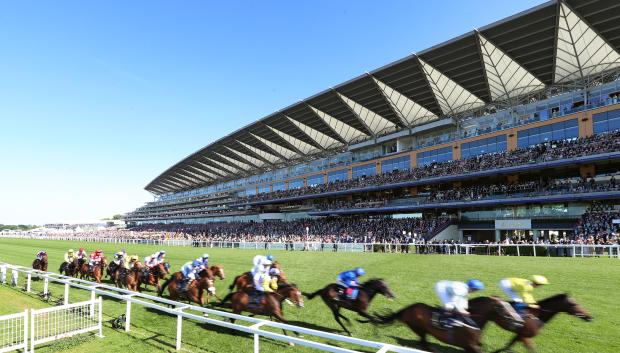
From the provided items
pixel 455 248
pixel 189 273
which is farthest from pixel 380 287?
pixel 455 248

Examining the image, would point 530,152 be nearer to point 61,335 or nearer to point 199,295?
point 199,295

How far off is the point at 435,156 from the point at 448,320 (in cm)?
3100

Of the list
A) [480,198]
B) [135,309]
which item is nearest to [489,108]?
[480,198]

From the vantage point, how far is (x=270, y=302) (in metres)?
6.27

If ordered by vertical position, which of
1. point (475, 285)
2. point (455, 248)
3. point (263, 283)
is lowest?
point (455, 248)

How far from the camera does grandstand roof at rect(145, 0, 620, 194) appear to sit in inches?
882

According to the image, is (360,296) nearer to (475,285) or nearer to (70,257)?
(475,285)

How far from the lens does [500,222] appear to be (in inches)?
1063

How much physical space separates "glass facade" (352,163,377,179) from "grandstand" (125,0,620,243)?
18 centimetres

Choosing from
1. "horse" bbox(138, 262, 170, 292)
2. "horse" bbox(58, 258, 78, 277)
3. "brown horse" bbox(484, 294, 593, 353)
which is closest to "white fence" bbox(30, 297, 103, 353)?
"horse" bbox(138, 262, 170, 292)

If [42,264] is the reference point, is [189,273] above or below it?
above

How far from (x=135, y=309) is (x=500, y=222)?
26.0 m

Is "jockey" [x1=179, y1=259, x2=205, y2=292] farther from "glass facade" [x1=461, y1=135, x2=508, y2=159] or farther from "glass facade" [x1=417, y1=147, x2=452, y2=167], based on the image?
"glass facade" [x1=417, y1=147, x2=452, y2=167]

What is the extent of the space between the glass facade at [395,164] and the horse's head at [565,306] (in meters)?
32.1
